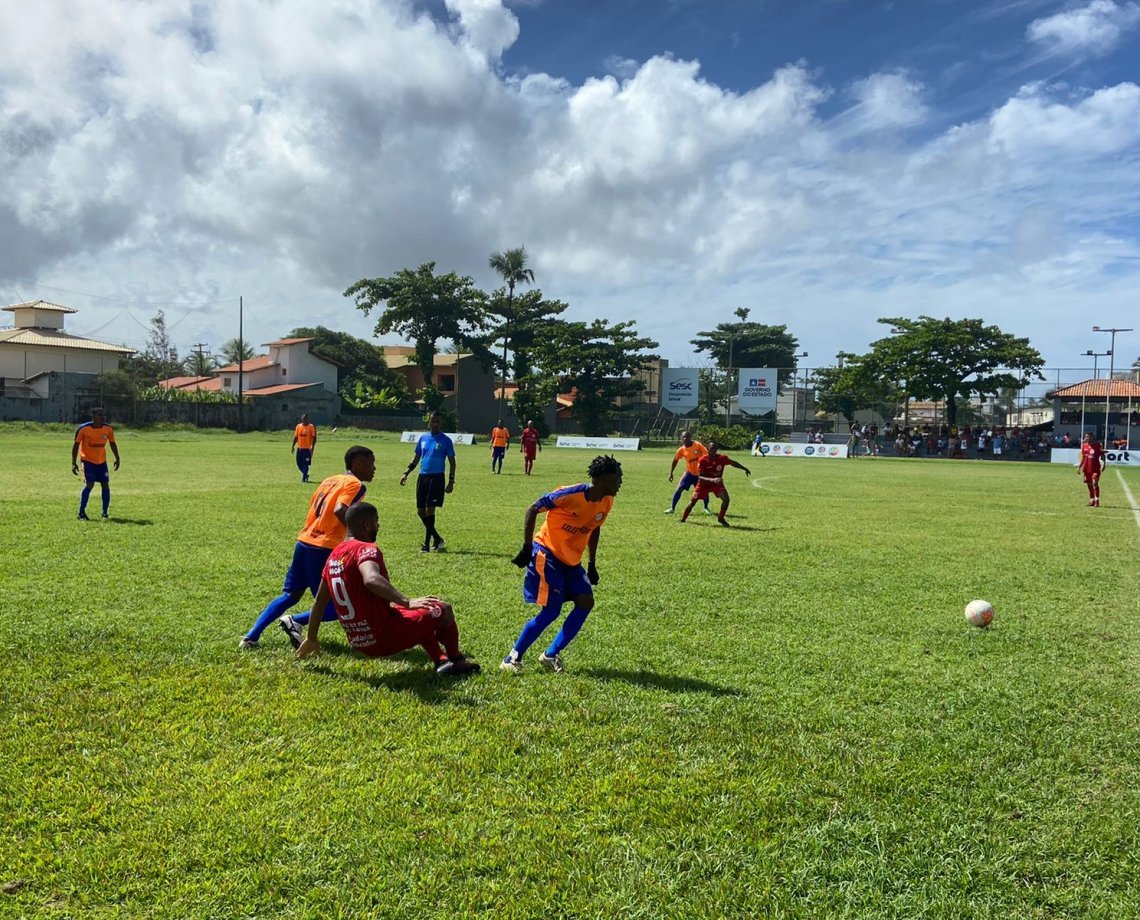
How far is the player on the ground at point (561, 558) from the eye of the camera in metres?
6.39

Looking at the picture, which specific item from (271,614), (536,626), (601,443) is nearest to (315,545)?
(271,614)

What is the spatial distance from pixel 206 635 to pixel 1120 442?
55.6 meters

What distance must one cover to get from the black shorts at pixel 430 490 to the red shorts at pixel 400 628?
6581mm

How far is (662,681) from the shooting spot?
20.6 feet

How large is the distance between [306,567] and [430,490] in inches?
219

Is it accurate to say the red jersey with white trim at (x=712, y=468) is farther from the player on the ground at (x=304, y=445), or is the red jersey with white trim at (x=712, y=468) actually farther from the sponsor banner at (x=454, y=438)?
the sponsor banner at (x=454, y=438)

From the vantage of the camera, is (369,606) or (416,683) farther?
(416,683)

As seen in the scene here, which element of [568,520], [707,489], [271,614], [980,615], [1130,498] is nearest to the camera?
[568,520]

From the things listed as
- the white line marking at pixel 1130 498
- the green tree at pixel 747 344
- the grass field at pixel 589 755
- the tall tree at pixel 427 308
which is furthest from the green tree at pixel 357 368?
the grass field at pixel 589 755

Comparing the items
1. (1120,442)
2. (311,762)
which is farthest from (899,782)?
(1120,442)

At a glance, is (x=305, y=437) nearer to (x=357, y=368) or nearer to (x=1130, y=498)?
(x=1130, y=498)

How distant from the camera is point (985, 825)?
4141 mm

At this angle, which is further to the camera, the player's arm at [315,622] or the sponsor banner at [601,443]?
the sponsor banner at [601,443]

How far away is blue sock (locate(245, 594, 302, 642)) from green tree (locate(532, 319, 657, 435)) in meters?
56.2
